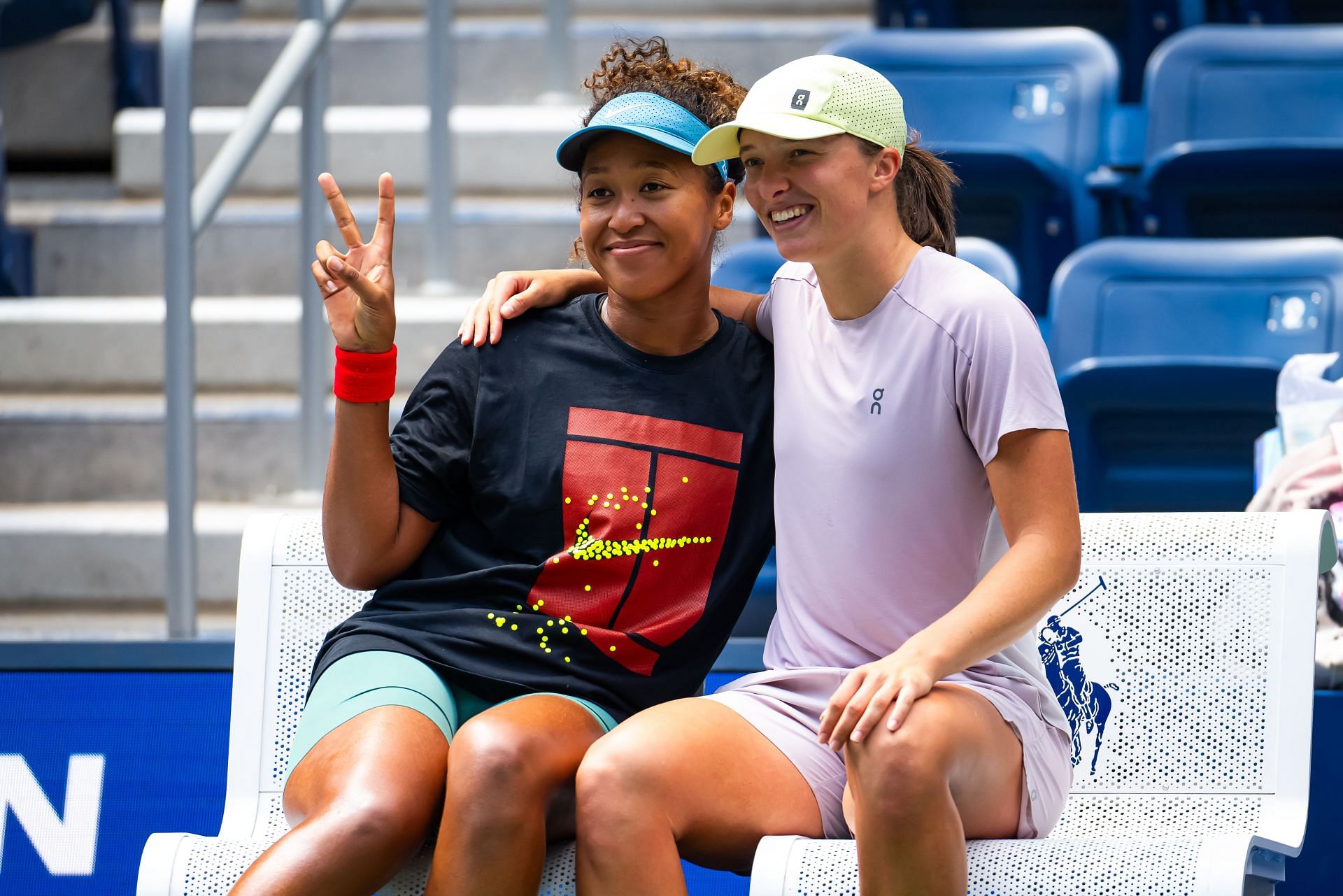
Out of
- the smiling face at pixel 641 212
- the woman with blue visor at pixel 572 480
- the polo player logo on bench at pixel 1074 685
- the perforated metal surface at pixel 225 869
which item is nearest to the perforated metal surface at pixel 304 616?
the woman with blue visor at pixel 572 480

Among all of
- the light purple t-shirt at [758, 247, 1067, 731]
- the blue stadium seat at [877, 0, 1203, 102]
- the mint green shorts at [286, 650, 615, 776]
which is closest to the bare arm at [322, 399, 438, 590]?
the mint green shorts at [286, 650, 615, 776]

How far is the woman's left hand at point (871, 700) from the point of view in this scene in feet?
4.95

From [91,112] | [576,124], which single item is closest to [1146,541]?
[576,124]

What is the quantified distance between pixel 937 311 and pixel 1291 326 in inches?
66.8

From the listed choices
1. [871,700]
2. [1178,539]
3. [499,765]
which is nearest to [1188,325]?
[1178,539]

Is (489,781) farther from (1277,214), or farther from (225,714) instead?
(1277,214)

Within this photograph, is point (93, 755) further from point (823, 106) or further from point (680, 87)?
point (823, 106)

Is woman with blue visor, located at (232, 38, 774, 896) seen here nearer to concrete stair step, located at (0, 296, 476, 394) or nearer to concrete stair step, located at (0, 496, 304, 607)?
concrete stair step, located at (0, 496, 304, 607)

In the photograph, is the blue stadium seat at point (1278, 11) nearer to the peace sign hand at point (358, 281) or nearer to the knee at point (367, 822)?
the peace sign hand at point (358, 281)

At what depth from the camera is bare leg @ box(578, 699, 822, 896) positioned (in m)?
1.58

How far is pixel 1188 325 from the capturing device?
3.19 metres

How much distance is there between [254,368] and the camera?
3512 millimetres

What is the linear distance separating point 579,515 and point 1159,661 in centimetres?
75

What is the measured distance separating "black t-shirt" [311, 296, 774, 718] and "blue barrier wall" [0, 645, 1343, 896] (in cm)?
39
